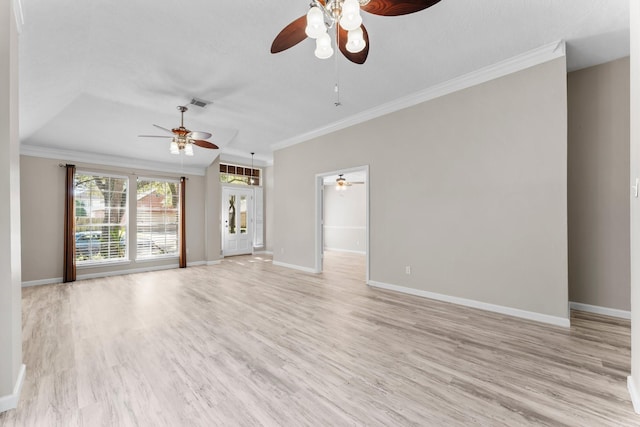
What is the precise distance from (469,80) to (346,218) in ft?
22.9

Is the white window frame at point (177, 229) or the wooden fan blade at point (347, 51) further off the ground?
the wooden fan blade at point (347, 51)

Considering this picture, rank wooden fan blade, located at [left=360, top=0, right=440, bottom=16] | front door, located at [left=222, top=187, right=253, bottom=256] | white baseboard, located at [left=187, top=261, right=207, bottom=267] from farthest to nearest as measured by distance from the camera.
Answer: front door, located at [left=222, top=187, right=253, bottom=256]
white baseboard, located at [left=187, top=261, right=207, bottom=267]
wooden fan blade, located at [left=360, top=0, right=440, bottom=16]

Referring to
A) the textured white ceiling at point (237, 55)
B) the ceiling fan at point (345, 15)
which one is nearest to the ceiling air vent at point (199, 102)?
the textured white ceiling at point (237, 55)

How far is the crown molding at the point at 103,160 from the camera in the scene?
17.6ft

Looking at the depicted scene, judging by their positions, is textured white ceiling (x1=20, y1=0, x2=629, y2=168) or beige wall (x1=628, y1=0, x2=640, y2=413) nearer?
beige wall (x1=628, y1=0, x2=640, y2=413)

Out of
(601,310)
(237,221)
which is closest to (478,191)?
(601,310)

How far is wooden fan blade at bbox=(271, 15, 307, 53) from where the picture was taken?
1869mm

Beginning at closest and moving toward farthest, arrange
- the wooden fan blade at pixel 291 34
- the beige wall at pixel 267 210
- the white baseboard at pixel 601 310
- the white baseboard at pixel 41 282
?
the wooden fan blade at pixel 291 34 < the white baseboard at pixel 601 310 < the white baseboard at pixel 41 282 < the beige wall at pixel 267 210

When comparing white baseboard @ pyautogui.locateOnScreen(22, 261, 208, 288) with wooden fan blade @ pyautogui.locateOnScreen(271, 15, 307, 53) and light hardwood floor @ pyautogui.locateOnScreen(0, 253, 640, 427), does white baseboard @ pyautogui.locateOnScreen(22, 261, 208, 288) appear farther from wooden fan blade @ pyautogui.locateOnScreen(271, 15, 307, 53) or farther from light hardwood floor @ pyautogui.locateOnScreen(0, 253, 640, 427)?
wooden fan blade @ pyautogui.locateOnScreen(271, 15, 307, 53)

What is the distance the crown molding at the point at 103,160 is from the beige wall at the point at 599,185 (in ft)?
24.6

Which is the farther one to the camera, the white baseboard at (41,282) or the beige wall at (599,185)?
the white baseboard at (41,282)

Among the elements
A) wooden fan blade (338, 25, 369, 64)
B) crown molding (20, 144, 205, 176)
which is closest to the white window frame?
crown molding (20, 144, 205, 176)

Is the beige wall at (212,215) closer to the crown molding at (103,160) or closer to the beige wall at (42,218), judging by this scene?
the crown molding at (103,160)

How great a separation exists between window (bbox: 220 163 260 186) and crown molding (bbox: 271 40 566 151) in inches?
178
